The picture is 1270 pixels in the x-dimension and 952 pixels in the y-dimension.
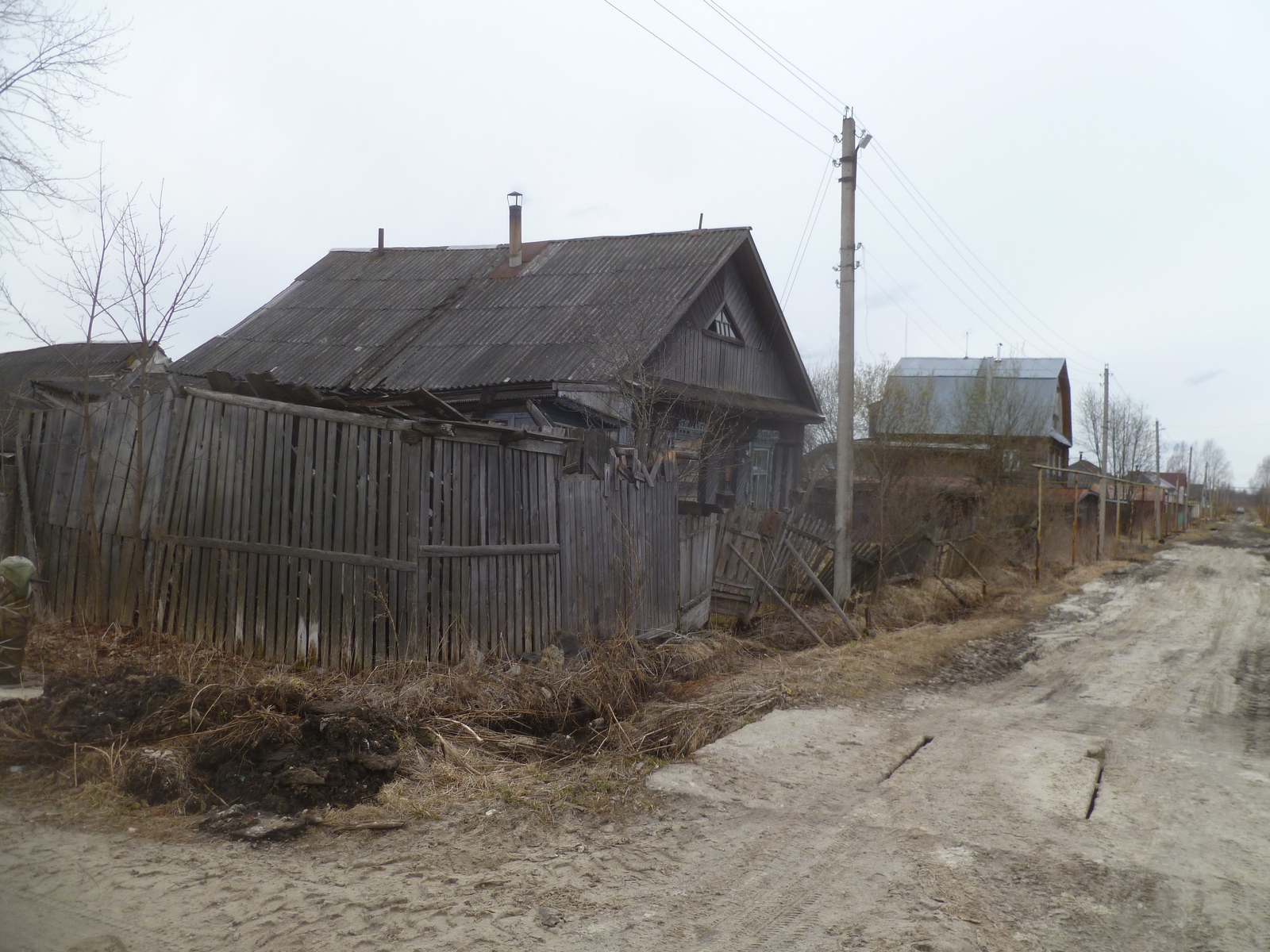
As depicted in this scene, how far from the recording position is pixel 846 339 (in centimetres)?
1291

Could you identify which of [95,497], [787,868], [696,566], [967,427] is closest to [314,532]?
[95,497]

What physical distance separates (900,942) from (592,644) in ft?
16.5

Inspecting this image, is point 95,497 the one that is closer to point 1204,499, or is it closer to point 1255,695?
point 1255,695

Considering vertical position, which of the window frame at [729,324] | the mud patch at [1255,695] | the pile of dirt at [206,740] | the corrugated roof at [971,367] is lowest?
the mud patch at [1255,695]

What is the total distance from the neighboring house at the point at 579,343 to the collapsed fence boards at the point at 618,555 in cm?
195

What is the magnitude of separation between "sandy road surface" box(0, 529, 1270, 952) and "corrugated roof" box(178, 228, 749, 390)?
780 centimetres

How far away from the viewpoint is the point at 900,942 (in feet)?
11.3

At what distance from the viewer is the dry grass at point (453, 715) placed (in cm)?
493

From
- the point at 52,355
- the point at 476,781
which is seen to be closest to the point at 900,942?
the point at 476,781

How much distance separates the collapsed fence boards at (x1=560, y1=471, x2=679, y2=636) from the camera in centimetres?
842

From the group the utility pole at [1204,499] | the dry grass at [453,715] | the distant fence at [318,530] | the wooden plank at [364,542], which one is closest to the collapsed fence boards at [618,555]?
the distant fence at [318,530]

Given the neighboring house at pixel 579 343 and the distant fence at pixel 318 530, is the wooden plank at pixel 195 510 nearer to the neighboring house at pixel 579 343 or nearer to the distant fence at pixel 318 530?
the distant fence at pixel 318 530

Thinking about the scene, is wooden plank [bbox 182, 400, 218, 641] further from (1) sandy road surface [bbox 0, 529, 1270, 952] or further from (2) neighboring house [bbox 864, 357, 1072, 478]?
(2) neighboring house [bbox 864, 357, 1072, 478]

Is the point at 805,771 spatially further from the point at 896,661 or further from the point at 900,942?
the point at 896,661
